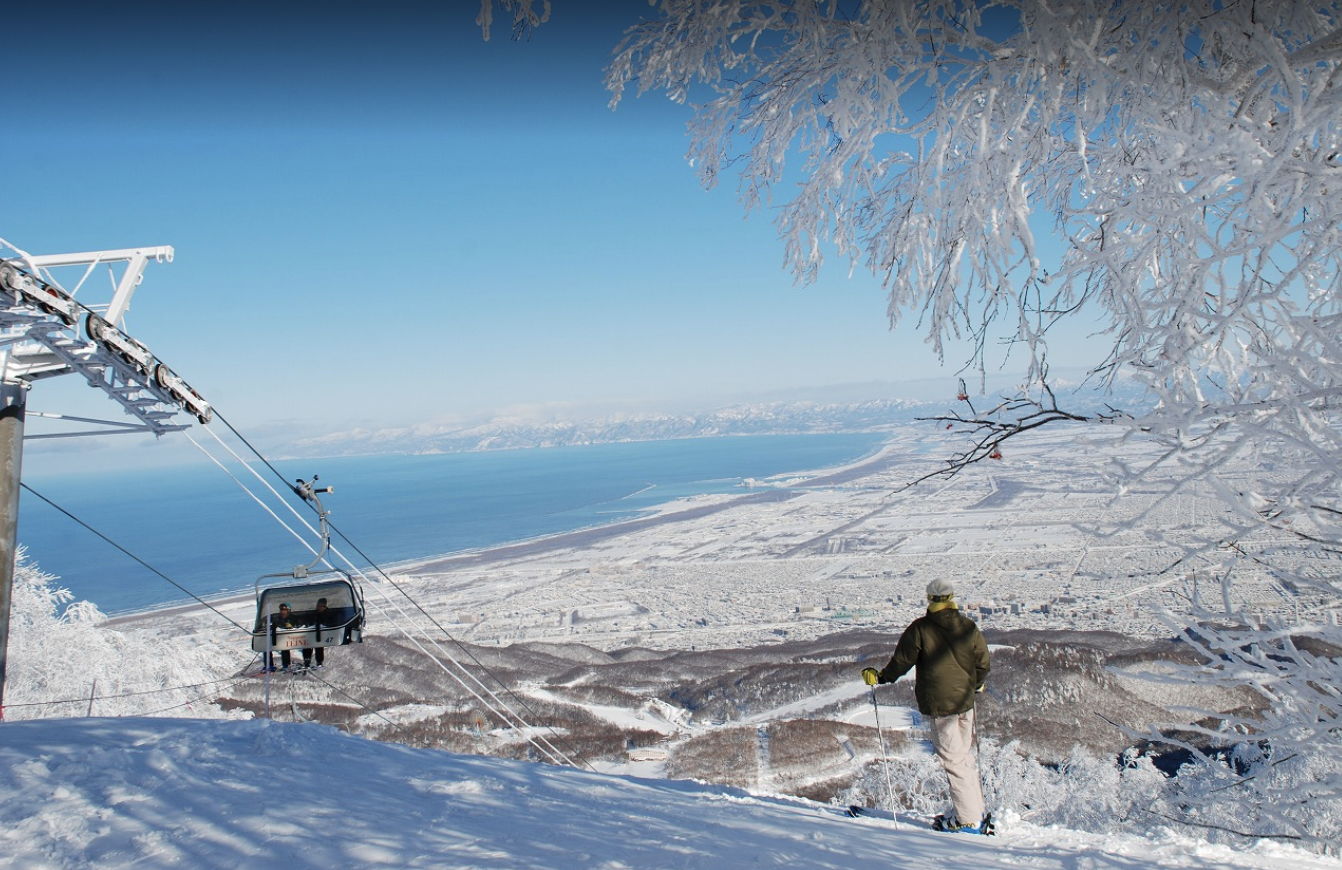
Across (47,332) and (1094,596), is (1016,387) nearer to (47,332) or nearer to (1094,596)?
(47,332)

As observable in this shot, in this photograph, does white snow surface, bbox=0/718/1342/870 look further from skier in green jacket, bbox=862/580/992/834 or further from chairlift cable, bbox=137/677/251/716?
chairlift cable, bbox=137/677/251/716

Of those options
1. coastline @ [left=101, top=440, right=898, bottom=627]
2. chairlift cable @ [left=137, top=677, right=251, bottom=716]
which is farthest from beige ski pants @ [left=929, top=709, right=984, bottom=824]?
coastline @ [left=101, top=440, right=898, bottom=627]

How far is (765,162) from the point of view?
11.0ft

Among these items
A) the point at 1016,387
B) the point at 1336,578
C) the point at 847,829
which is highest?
the point at 1016,387

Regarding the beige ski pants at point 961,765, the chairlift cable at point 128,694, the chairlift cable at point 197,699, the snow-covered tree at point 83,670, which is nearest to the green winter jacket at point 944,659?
the beige ski pants at point 961,765

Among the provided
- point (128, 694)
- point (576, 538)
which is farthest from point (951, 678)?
point (576, 538)

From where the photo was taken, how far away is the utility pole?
5.20 meters

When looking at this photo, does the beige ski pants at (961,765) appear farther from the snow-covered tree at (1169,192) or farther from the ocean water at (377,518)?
the ocean water at (377,518)

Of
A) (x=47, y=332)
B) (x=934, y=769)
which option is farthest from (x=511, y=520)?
(x=47, y=332)

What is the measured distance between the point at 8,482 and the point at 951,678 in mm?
6521

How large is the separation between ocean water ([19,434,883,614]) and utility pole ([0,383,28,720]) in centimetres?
2240

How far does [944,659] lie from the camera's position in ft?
12.2

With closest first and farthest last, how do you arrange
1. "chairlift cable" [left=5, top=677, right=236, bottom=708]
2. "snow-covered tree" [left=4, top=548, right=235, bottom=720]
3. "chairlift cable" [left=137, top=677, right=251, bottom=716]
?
Result: "chairlift cable" [left=5, top=677, right=236, bottom=708] → "snow-covered tree" [left=4, top=548, right=235, bottom=720] → "chairlift cable" [left=137, top=677, right=251, bottom=716]

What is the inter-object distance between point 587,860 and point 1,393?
18.8ft
